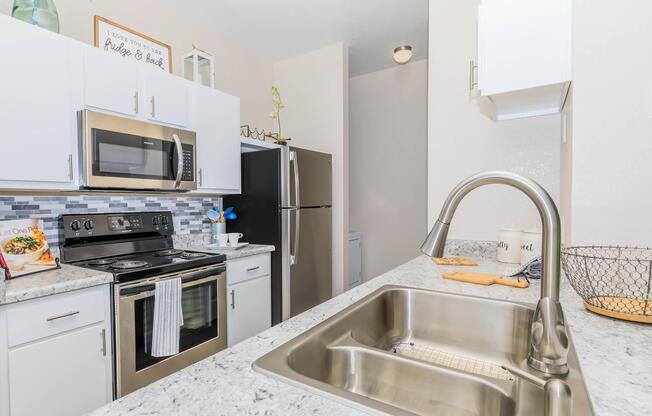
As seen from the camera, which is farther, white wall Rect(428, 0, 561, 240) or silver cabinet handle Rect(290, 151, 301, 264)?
silver cabinet handle Rect(290, 151, 301, 264)

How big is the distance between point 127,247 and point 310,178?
1.43 m

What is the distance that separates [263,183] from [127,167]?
956 millimetres

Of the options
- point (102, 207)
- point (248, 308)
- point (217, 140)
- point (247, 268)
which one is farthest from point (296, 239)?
point (102, 207)

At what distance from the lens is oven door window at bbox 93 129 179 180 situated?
177 centimetres

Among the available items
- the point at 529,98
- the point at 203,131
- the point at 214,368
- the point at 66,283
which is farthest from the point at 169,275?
the point at 529,98

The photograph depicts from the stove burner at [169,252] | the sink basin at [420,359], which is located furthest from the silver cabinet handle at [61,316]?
the sink basin at [420,359]

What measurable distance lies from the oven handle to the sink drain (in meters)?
1.23

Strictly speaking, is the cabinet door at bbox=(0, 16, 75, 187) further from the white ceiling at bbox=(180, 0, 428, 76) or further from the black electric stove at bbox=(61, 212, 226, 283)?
the white ceiling at bbox=(180, 0, 428, 76)

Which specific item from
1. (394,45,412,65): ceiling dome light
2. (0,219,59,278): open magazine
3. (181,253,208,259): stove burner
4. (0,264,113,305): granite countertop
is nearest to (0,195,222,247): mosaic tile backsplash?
(0,219,59,278): open magazine

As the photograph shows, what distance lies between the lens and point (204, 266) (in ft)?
6.46

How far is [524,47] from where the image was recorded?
4.40 ft

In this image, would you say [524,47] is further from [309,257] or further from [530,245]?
[309,257]

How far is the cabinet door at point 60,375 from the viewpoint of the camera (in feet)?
4.25

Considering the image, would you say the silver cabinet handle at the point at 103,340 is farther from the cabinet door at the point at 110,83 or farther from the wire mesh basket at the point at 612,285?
the wire mesh basket at the point at 612,285
